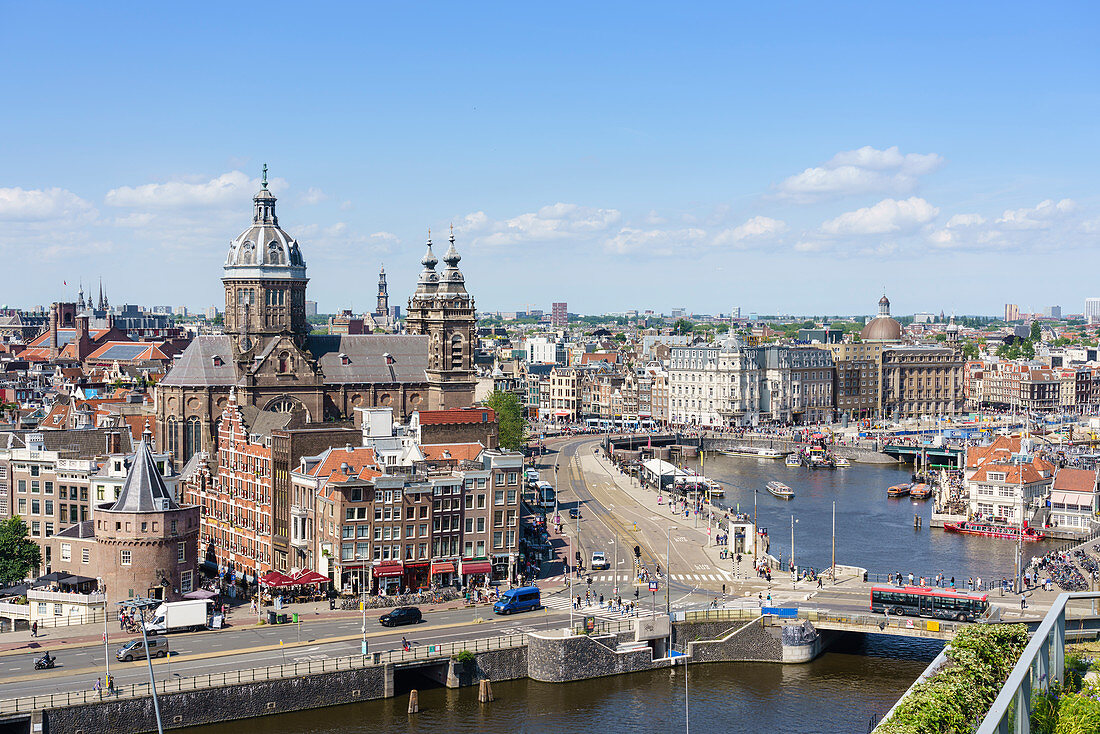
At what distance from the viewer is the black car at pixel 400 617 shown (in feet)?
273

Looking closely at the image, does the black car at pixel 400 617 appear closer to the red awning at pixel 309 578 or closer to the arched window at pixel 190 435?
the red awning at pixel 309 578

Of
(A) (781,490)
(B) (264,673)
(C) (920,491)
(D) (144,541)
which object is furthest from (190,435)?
(C) (920,491)

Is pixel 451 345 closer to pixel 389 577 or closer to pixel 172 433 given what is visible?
pixel 172 433

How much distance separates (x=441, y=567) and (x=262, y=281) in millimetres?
57559

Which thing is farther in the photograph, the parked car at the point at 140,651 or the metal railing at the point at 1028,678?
the parked car at the point at 140,651

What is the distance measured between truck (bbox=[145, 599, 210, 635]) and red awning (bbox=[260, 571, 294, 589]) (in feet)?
27.1

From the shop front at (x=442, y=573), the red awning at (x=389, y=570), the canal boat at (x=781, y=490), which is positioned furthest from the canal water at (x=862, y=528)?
the red awning at (x=389, y=570)

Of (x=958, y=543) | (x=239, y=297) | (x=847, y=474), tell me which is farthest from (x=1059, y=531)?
(x=239, y=297)

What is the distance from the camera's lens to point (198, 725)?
69.8 metres

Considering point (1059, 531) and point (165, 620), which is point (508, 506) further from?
point (1059, 531)

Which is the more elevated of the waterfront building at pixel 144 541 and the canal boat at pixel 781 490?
the waterfront building at pixel 144 541

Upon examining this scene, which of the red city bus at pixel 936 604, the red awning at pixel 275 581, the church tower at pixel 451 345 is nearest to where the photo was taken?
the red city bus at pixel 936 604

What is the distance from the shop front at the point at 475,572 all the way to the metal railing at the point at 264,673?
1466 centimetres

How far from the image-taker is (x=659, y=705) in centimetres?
7494
